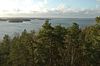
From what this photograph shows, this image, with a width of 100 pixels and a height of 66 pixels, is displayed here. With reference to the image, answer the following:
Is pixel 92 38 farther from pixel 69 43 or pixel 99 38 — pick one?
pixel 69 43

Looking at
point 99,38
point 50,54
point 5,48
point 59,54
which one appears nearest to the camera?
point 99,38

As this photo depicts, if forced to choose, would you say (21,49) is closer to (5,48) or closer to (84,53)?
(5,48)

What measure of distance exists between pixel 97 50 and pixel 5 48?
17.3 m

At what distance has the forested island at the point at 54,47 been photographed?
3125 centimetres

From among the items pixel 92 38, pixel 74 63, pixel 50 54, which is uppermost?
pixel 92 38

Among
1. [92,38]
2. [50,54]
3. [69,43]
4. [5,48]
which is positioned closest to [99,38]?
[92,38]

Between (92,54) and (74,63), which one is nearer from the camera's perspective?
(92,54)

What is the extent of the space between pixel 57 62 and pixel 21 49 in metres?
7.27

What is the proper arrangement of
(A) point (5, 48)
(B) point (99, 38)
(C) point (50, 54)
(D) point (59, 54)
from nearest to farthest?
(B) point (99, 38)
(C) point (50, 54)
(D) point (59, 54)
(A) point (5, 48)

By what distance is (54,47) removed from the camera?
32875mm

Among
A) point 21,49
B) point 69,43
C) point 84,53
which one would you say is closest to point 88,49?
point 84,53

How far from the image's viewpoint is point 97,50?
3162 centimetres

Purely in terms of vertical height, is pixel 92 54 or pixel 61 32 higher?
pixel 61 32

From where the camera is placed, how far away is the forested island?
31250 millimetres
